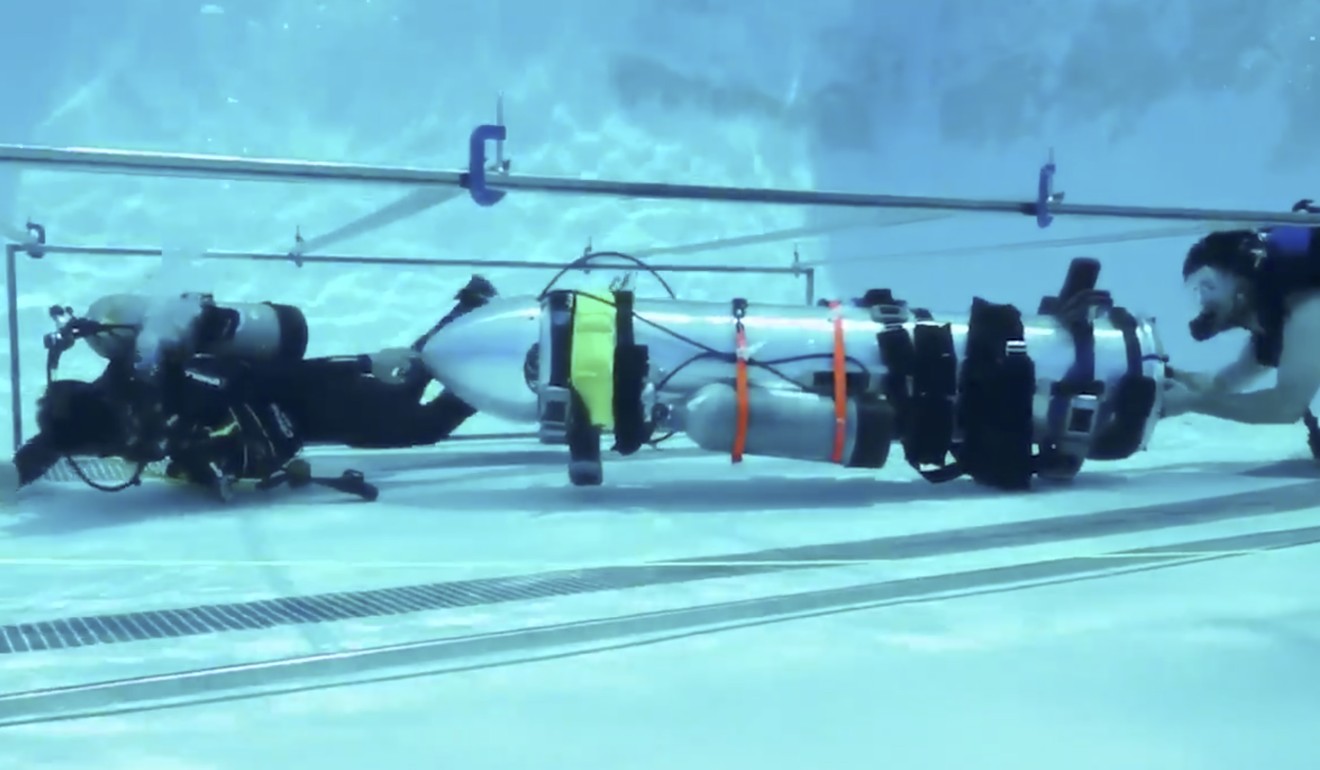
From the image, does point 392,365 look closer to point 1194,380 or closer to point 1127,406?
point 1127,406

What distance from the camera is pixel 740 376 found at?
249 centimetres

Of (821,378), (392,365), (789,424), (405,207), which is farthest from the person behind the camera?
(392,365)

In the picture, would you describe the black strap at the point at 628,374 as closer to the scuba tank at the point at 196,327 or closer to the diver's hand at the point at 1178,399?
the scuba tank at the point at 196,327

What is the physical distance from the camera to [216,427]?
2.38 meters

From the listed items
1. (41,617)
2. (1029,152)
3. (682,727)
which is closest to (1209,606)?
(682,727)

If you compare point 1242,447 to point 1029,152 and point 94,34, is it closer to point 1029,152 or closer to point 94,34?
point 1029,152

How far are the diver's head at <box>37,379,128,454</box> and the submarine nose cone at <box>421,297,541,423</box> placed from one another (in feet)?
2.51

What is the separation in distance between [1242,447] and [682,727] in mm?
3248

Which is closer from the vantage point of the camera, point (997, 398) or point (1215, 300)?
point (997, 398)

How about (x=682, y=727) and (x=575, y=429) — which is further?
(x=575, y=429)

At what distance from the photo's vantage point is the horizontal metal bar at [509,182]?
1709 mm

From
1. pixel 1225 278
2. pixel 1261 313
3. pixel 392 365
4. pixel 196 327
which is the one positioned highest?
pixel 1225 278

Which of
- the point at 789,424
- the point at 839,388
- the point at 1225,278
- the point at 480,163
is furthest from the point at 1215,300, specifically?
the point at 480,163

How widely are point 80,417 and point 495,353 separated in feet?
3.16
